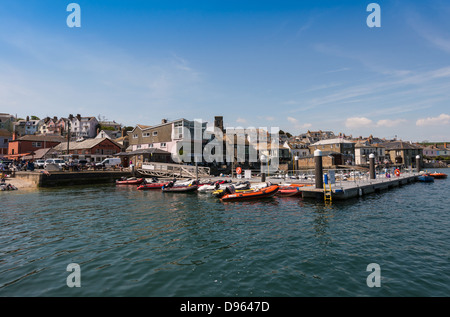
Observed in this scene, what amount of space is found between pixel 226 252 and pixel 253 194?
51.1ft

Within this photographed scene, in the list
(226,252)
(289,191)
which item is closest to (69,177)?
(289,191)

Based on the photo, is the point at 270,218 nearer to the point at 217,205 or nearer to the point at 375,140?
the point at 217,205

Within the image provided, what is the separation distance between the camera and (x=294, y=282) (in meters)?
8.66

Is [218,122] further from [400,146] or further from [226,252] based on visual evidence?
[400,146]

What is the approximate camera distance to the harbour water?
840cm

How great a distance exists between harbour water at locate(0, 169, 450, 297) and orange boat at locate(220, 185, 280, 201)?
18.0 feet

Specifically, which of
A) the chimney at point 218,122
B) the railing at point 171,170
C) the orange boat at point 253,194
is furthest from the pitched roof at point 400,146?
the orange boat at point 253,194

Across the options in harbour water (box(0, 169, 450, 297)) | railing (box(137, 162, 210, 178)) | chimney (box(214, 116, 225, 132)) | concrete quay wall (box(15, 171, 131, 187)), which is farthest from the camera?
chimney (box(214, 116, 225, 132))

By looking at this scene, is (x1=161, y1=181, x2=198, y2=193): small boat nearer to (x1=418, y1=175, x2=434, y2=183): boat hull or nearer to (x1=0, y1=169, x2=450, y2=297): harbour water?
(x1=0, y1=169, x2=450, y2=297): harbour water

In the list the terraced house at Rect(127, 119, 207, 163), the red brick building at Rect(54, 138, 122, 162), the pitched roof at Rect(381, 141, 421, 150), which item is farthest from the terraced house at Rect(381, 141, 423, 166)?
the red brick building at Rect(54, 138, 122, 162)

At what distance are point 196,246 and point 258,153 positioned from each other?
2901 inches

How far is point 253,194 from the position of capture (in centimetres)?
2675
